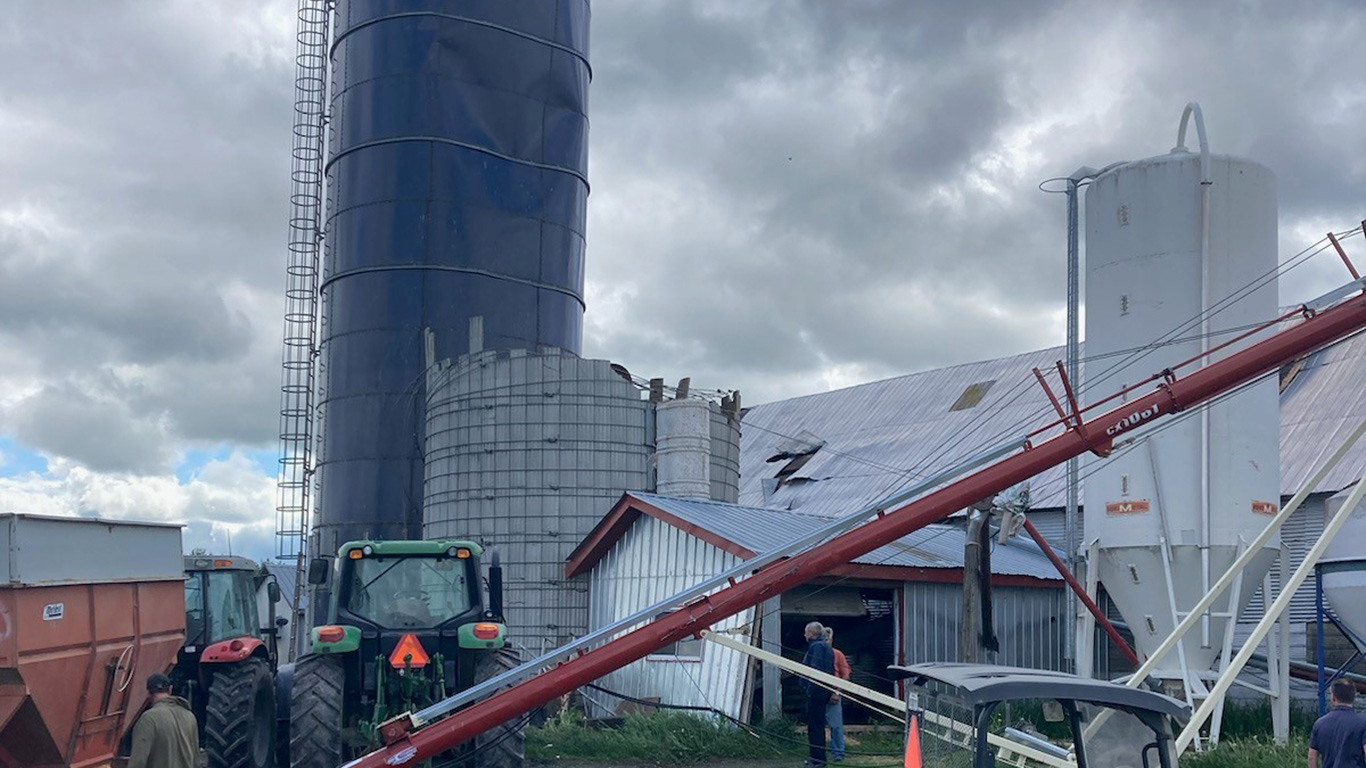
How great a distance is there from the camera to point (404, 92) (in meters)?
32.2

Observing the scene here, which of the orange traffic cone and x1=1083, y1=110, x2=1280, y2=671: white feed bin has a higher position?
x1=1083, y1=110, x2=1280, y2=671: white feed bin

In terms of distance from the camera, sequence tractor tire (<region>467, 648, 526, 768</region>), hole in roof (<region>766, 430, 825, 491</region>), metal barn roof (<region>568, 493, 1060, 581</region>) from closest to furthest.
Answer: tractor tire (<region>467, 648, 526, 768</region>) → metal barn roof (<region>568, 493, 1060, 581</region>) → hole in roof (<region>766, 430, 825, 491</region>)

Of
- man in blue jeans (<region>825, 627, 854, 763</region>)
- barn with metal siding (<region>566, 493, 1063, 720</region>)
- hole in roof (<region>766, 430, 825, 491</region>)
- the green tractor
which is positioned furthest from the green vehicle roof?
hole in roof (<region>766, 430, 825, 491</region>)

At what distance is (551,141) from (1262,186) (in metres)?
18.3

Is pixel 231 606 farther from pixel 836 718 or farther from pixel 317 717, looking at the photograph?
pixel 836 718

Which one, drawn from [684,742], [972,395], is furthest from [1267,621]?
[972,395]

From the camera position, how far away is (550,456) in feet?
88.3

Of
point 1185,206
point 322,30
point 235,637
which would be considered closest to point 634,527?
point 235,637

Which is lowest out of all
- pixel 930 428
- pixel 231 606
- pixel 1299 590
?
pixel 1299 590

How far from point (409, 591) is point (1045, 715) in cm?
843

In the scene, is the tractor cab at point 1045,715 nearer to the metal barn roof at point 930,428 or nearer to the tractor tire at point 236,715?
the tractor tire at point 236,715

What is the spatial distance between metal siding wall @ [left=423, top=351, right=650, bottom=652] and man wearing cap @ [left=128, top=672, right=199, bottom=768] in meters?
14.8

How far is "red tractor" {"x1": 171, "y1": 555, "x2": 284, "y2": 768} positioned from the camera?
47.2 feet

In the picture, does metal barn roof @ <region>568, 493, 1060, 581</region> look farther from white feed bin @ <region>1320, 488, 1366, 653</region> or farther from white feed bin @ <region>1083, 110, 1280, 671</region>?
white feed bin @ <region>1320, 488, 1366, 653</region>
